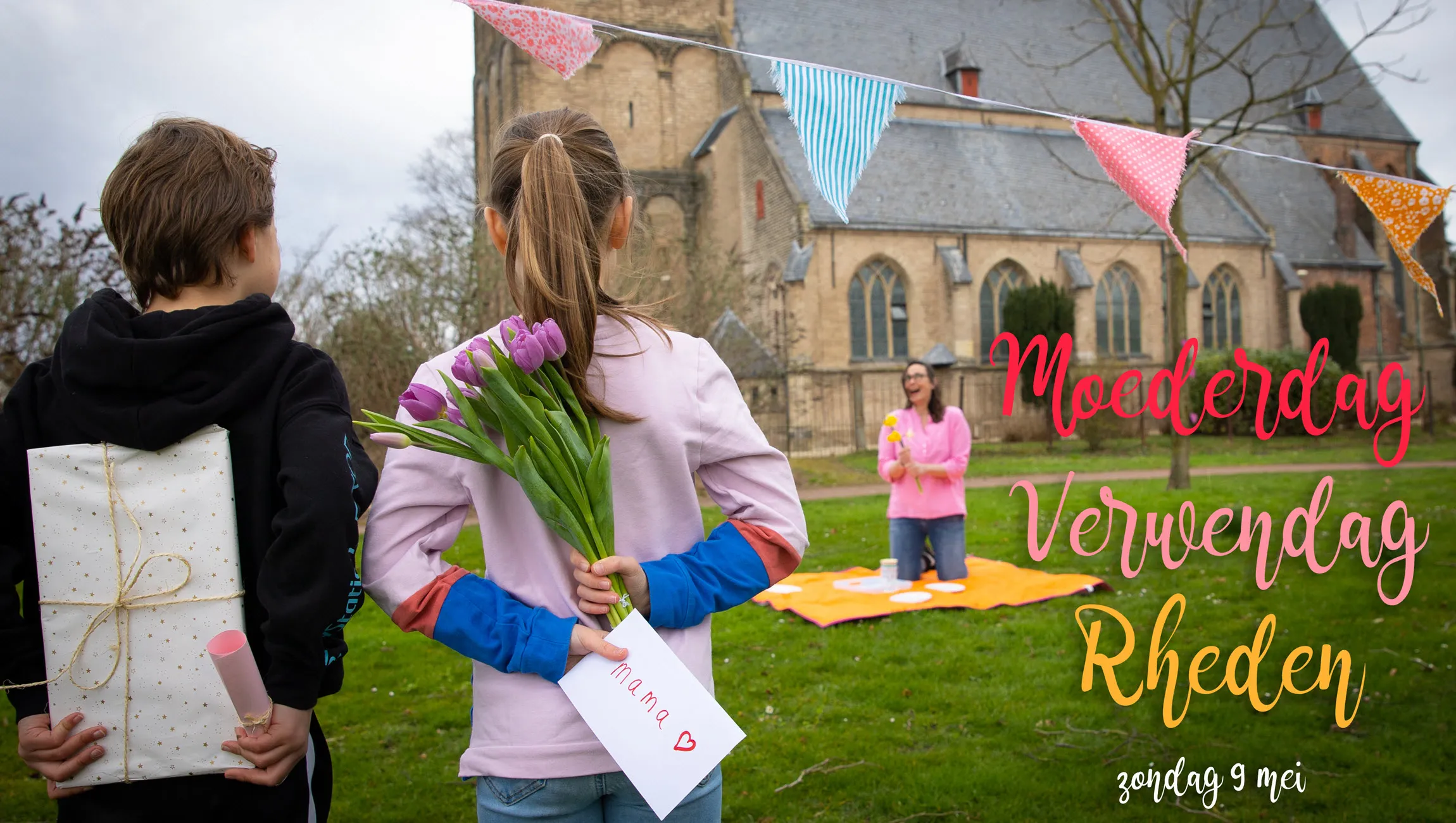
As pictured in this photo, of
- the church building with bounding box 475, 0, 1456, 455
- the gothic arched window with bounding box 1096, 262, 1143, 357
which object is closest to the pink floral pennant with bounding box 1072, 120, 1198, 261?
the church building with bounding box 475, 0, 1456, 455

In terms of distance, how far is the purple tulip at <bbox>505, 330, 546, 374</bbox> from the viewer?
1602mm

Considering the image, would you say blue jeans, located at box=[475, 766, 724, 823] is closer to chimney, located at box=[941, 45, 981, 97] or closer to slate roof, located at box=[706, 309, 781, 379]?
slate roof, located at box=[706, 309, 781, 379]

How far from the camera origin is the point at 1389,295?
3428cm

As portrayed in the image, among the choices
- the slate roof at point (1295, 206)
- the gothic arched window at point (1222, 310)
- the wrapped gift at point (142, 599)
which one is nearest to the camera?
the wrapped gift at point (142, 599)

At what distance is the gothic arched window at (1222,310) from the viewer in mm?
30781

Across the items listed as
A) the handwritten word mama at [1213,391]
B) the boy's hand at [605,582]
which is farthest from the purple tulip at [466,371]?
the handwritten word mama at [1213,391]

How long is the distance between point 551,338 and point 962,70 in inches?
1257

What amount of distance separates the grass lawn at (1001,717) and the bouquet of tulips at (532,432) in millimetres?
2635

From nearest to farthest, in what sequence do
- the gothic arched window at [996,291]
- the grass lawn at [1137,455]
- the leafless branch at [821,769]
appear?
the leafless branch at [821,769], the grass lawn at [1137,455], the gothic arched window at [996,291]

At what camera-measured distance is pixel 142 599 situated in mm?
1648

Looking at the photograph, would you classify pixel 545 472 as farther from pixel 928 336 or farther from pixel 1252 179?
pixel 1252 179

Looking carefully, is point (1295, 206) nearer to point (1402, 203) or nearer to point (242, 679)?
point (1402, 203)

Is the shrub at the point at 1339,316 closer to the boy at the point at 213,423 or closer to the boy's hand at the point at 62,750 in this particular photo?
the boy at the point at 213,423

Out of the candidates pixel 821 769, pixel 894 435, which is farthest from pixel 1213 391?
pixel 894 435
